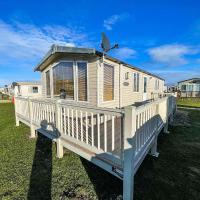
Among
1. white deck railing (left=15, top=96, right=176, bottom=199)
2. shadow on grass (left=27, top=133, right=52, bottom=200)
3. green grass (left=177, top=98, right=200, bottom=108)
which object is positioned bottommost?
shadow on grass (left=27, top=133, right=52, bottom=200)

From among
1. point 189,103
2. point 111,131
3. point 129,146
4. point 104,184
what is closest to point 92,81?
point 111,131

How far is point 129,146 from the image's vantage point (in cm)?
218

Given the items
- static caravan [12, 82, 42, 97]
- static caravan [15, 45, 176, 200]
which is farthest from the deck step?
static caravan [12, 82, 42, 97]

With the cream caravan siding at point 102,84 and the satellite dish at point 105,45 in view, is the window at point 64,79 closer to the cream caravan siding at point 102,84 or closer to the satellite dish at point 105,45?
the cream caravan siding at point 102,84

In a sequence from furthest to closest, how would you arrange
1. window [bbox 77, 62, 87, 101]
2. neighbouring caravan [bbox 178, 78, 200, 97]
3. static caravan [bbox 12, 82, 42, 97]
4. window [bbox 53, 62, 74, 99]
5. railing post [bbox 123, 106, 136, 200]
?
static caravan [bbox 12, 82, 42, 97] < neighbouring caravan [bbox 178, 78, 200, 97] < window [bbox 53, 62, 74, 99] < window [bbox 77, 62, 87, 101] < railing post [bbox 123, 106, 136, 200]

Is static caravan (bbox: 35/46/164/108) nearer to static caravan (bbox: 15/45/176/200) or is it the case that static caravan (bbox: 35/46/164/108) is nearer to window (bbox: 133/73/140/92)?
static caravan (bbox: 15/45/176/200)

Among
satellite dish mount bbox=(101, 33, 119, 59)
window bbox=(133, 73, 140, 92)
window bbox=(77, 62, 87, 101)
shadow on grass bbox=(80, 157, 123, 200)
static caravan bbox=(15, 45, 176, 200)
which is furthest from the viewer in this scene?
window bbox=(133, 73, 140, 92)

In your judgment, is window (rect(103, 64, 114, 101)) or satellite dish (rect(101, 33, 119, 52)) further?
window (rect(103, 64, 114, 101))

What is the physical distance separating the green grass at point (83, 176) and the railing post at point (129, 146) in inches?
17.3

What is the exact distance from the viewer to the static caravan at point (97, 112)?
2.38 metres

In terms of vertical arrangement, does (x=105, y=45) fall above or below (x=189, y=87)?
above

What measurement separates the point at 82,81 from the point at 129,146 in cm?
449

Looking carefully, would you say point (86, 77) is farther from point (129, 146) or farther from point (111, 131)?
point (129, 146)

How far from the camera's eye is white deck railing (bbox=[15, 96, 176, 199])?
7.29ft
